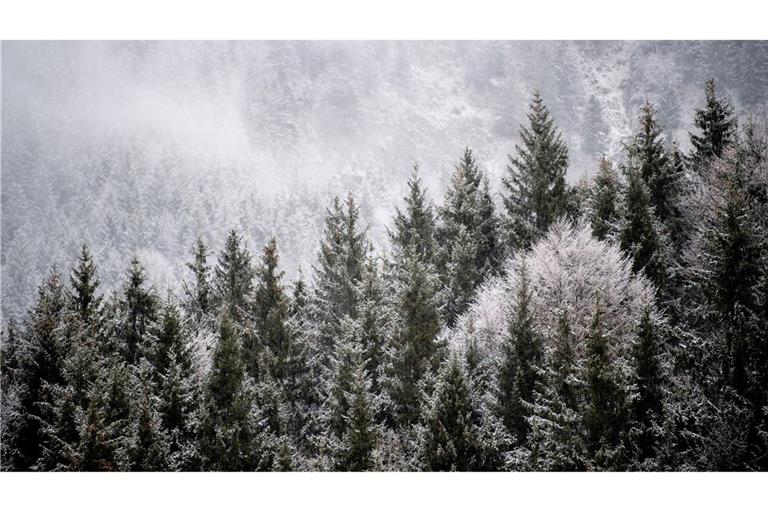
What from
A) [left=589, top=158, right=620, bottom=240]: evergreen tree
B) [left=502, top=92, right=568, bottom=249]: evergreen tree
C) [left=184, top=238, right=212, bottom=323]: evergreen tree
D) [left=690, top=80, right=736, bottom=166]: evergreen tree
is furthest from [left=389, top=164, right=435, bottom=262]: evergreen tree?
[left=690, top=80, right=736, bottom=166]: evergreen tree

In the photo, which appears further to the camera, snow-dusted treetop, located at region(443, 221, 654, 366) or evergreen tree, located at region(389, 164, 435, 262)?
evergreen tree, located at region(389, 164, 435, 262)

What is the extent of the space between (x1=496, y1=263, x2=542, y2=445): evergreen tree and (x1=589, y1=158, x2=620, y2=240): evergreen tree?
706 centimetres

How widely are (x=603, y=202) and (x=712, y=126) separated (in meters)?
6.46

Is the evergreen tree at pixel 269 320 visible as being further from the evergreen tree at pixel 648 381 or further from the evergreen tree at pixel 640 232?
the evergreen tree at pixel 640 232

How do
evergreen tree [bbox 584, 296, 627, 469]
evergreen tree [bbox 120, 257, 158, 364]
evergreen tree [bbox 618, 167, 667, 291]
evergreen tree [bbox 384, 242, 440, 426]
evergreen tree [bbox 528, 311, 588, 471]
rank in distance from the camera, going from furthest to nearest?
evergreen tree [bbox 120, 257, 158, 364]
evergreen tree [bbox 618, 167, 667, 291]
evergreen tree [bbox 384, 242, 440, 426]
evergreen tree [bbox 584, 296, 627, 469]
evergreen tree [bbox 528, 311, 588, 471]

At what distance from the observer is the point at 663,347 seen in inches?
825

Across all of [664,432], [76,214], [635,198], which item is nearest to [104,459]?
[664,432]

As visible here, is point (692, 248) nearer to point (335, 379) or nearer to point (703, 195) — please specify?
point (703, 195)

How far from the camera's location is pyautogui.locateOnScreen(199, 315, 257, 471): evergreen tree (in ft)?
64.9

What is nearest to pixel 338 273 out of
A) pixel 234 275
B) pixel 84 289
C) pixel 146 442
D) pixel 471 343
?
pixel 234 275

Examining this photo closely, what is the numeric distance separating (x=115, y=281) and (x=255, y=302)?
116 metres

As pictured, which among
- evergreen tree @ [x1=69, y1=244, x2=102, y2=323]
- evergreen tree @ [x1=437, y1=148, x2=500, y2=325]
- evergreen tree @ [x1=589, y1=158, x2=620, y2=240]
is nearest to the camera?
evergreen tree @ [x1=589, y1=158, x2=620, y2=240]

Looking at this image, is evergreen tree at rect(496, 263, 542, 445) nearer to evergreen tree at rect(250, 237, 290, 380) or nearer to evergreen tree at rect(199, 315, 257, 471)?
evergreen tree at rect(199, 315, 257, 471)

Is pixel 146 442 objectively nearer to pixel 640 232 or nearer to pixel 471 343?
pixel 471 343
